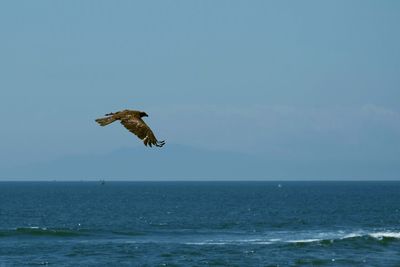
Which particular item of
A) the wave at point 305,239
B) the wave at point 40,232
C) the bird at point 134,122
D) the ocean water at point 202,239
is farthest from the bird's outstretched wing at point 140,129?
the wave at point 40,232

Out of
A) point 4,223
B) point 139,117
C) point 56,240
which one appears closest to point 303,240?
point 56,240

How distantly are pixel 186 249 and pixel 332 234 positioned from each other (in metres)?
21.7

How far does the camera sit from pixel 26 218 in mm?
120312

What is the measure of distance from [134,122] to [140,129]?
0.21 m

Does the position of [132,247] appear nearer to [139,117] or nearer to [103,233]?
[103,233]

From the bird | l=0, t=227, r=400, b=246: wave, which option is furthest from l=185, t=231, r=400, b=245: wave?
the bird

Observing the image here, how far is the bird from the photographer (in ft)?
49.8

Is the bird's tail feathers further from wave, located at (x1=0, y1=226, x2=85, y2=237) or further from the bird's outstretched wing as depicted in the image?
wave, located at (x1=0, y1=226, x2=85, y2=237)

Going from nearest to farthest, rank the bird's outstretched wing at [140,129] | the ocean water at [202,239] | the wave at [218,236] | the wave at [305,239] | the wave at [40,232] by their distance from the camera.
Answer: the bird's outstretched wing at [140,129]
the ocean water at [202,239]
the wave at [305,239]
the wave at [218,236]
the wave at [40,232]

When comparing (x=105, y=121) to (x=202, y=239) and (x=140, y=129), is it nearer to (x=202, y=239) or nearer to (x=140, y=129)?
(x=140, y=129)

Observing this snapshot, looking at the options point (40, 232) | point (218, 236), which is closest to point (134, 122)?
point (218, 236)

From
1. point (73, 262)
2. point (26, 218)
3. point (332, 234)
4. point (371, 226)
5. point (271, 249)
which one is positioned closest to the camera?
point (73, 262)

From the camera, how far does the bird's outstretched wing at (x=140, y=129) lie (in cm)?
1512

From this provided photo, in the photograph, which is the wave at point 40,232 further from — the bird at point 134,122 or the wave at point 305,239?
the bird at point 134,122
